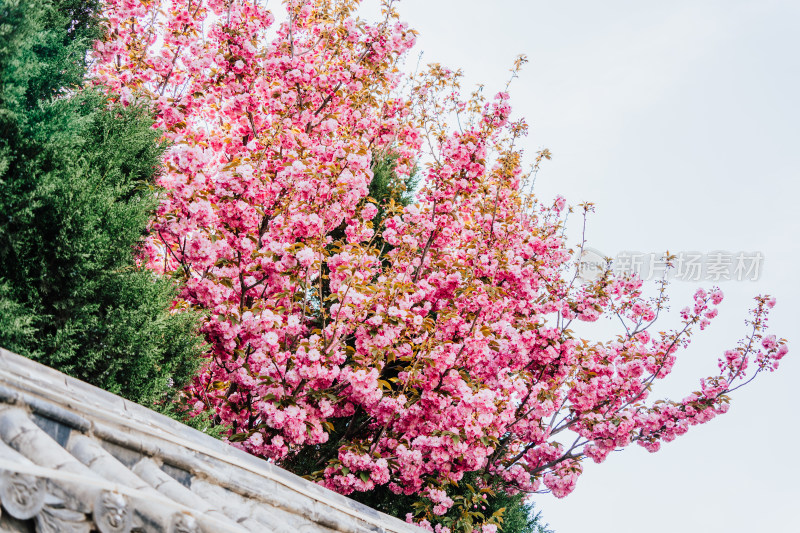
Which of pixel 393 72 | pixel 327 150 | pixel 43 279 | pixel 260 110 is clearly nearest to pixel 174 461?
pixel 43 279

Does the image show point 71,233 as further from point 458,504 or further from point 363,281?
point 458,504

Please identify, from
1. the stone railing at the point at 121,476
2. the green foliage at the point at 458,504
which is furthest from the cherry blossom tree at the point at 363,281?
the stone railing at the point at 121,476

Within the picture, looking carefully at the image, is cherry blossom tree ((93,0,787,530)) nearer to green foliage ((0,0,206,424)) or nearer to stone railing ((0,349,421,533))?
green foliage ((0,0,206,424))

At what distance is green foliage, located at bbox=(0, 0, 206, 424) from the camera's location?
5.16 metres

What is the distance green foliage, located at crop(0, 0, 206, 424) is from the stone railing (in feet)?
5.55

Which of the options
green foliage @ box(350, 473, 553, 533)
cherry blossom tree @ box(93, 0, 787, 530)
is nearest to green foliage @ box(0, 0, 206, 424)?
cherry blossom tree @ box(93, 0, 787, 530)

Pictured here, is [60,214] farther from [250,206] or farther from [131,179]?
[250,206]

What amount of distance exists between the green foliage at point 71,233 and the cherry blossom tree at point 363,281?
0.82 m

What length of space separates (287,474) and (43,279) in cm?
270

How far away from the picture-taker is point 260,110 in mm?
9820

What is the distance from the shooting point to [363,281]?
7773mm

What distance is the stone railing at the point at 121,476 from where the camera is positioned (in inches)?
97.0

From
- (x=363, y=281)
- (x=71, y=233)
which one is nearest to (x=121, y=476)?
(x=71, y=233)

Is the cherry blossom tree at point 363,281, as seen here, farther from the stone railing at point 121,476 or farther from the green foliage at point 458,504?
the stone railing at point 121,476
